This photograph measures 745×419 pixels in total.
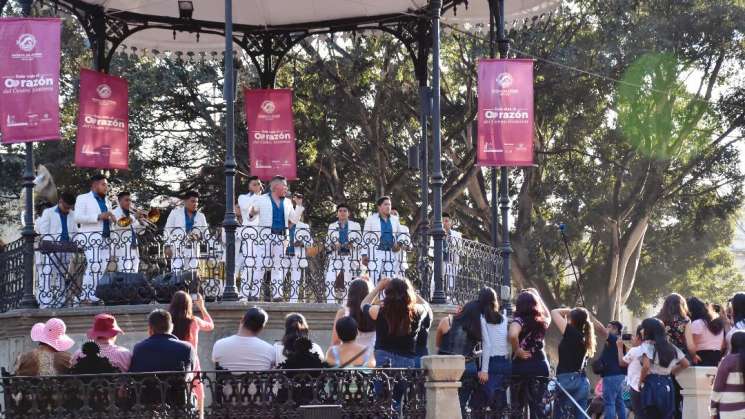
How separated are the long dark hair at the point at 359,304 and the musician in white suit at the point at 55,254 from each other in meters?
6.27

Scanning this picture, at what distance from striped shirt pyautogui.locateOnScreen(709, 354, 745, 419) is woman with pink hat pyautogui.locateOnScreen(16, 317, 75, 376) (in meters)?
6.04

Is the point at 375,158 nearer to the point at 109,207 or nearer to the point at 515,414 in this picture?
the point at 109,207

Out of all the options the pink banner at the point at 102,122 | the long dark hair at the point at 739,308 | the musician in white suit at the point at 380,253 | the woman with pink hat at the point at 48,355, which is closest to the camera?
the woman with pink hat at the point at 48,355

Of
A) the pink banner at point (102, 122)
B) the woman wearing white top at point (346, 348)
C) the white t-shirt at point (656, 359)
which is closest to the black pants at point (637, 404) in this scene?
the white t-shirt at point (656, 359)

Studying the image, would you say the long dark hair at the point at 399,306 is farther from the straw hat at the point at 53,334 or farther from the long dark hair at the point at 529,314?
the straw hat at the point at 53,334

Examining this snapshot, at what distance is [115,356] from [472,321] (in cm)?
390

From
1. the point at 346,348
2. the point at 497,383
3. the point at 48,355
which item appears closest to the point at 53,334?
the point at 48,355

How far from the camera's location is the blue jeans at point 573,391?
1398 cm

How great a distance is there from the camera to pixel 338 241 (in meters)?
18.0

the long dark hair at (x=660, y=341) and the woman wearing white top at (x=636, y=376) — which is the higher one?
the long dark hair at (x=660, y=341)

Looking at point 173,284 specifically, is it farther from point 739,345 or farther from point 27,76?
point 739,345

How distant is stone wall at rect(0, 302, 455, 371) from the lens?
16156mm

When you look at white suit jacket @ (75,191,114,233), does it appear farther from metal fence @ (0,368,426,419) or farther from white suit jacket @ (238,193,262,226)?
metal fence @ (0,368,426,419)

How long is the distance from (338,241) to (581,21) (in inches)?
679
